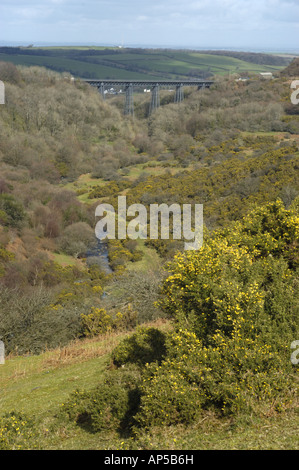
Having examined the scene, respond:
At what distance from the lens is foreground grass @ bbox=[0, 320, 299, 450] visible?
19.6ft

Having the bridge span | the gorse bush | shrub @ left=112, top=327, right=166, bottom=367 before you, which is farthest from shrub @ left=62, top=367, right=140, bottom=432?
the bridge span

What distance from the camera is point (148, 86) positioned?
75.7m

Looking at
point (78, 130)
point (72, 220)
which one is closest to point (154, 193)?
point (72, 220)

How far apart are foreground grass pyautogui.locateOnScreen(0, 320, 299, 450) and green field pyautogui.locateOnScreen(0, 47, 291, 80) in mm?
107846

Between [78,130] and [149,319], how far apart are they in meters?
48.3

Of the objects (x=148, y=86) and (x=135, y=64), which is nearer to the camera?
(x=148, y=86)

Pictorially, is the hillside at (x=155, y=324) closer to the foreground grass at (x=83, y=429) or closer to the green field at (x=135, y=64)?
the foreground grass at (x=83, y=429)

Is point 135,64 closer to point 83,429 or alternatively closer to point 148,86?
point 148,86

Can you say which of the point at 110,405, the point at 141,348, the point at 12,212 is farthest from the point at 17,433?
the point at 12,212

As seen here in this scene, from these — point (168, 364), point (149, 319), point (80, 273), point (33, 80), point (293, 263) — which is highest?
point (33, 80)

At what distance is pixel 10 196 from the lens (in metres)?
32.9

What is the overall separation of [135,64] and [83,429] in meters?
140

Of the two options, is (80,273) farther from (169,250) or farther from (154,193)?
(154,193)

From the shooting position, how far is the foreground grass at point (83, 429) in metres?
5.98
